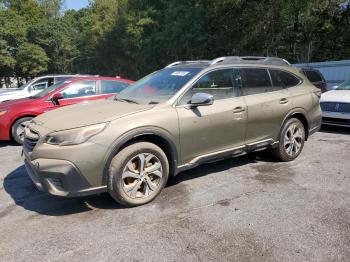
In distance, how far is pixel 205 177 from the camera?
4.87 metres

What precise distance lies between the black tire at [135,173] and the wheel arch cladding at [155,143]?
5 cm

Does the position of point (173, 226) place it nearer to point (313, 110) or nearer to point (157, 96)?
point (157, 96)

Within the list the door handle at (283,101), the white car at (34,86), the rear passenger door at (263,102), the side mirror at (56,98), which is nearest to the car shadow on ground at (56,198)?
the rear passenger door at (263,102)

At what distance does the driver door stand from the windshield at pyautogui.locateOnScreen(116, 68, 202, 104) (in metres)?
A: 0.19

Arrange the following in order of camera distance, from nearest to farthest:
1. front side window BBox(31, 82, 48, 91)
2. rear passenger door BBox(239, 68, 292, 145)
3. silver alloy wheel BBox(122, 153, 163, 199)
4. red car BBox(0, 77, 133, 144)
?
silver alloy wheel BBox(122, 153, 163, 199) < rear passenger door BBox(239, 68, 292, 145) < red car BBox(0, 77, 133, 144) < front side window BBox(31, 82, 48, 91)

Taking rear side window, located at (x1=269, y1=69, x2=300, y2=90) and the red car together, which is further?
the red car

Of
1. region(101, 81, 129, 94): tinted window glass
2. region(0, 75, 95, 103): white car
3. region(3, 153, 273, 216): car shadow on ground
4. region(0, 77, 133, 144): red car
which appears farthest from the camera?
region(0, 75, 95, 103): white car

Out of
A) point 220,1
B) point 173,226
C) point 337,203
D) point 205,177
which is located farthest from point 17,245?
point 220,1

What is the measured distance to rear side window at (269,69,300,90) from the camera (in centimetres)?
528

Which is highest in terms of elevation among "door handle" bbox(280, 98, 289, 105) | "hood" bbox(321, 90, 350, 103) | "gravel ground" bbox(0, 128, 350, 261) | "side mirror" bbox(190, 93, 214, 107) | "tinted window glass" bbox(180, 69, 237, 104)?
"tinted window glass" bbox(180, 69, 237, 104)

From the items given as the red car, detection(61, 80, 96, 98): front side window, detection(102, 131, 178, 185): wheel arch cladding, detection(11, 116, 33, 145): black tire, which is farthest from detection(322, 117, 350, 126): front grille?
detection(11, 116, 33, 145): black tire

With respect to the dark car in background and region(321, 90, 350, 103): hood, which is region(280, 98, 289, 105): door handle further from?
the dark car in background

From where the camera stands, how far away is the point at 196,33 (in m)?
23.3

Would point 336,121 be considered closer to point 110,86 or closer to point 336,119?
point 336,119
